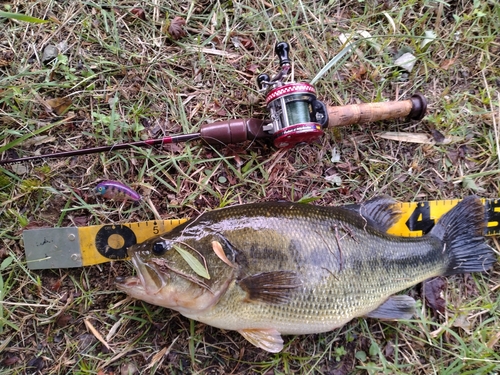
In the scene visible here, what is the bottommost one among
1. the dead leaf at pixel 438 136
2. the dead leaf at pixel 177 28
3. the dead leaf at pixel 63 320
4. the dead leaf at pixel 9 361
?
the dead leaf at pixel 9 361

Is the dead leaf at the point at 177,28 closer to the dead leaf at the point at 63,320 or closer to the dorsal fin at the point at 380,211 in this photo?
the dorsal fin at the point at 380,211

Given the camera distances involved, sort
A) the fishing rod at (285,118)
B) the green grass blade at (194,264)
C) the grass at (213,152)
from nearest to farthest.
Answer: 1. the green grass blade at (194,264)
2. the fishing rod at (285,118)
3. the grass at (213,152)

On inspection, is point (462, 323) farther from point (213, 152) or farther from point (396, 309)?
point (213, 152)

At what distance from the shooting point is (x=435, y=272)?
2.88 meters

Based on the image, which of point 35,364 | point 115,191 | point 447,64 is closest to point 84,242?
point 115,191

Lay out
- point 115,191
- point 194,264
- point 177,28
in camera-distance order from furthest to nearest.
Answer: point 177,28, point 115,191, point 194,264

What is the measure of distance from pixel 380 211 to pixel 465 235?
0.75 metres

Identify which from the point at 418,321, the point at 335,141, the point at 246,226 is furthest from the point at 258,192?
the point at 418,321

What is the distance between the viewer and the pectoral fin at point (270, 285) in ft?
7.95

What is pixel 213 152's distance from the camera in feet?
9.98

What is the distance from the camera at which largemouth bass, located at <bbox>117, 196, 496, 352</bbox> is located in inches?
95.5

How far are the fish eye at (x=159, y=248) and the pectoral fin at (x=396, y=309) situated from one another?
1.55 metres

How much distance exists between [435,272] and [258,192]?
1.50m

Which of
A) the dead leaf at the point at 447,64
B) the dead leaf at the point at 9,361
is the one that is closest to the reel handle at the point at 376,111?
the dead leaf at the point at 447,64
